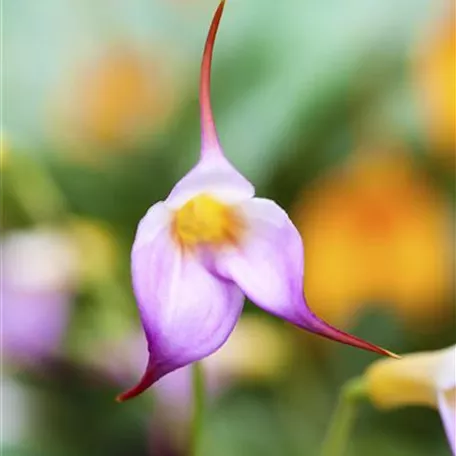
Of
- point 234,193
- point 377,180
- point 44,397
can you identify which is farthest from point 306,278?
point 234,193

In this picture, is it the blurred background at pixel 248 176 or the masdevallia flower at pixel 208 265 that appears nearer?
the masdevallia flower at pixel 208 265

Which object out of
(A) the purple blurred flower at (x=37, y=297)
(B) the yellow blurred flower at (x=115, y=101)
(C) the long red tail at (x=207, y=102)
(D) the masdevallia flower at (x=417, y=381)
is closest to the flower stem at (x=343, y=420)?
(D) the masdevallia flower at (x=417, y=381)

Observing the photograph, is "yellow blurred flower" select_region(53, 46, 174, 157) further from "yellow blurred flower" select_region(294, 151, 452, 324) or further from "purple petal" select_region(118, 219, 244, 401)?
"purple petal" select_region(118, 219, 244, 401)

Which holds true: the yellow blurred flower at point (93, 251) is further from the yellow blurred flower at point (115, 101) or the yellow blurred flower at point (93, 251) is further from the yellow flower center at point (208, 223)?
the yellow flower center at point (208, 223)

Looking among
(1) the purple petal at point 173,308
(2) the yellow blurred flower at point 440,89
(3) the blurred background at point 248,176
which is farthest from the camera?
(2) the yellow blurred flower at point 440,89

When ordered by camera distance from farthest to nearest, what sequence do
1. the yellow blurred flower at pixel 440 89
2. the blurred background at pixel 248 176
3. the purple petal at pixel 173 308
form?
1. the yellow blurred flower at pixel 440 89
2. the blurred background at pixel 248 176
3. the purple petal at pixel 173 308

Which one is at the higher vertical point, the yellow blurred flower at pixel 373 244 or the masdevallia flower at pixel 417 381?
the masdevallia flower at pixel 417 381

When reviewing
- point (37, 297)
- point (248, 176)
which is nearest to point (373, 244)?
point (248, 176)
